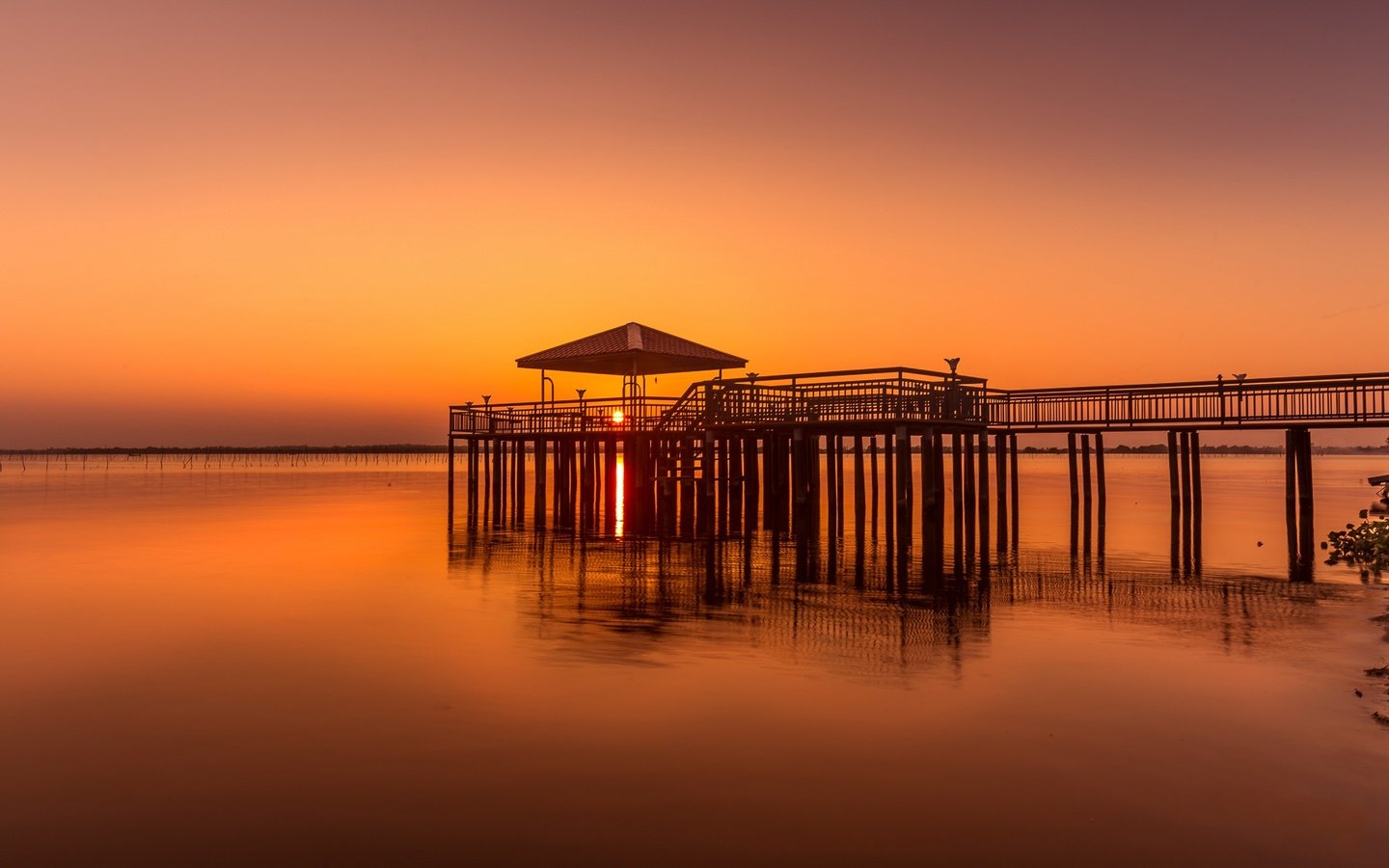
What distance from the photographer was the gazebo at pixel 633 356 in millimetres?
31062

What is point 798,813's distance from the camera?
7.60 meters

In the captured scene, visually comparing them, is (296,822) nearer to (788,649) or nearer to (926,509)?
(788,649)

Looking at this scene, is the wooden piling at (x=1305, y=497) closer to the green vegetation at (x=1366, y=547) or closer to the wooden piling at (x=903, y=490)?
the green vegetation at (x=1366, y=547)

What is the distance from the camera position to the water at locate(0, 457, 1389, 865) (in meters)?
7.25

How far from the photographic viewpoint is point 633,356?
1216 inches

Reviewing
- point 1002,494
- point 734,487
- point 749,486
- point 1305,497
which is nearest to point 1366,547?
point 1305,497

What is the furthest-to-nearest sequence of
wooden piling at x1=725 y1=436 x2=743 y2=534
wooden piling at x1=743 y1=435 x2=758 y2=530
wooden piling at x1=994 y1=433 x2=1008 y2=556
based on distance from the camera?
wooden piling at x1=725 y1=436 x2=743 y2=534
wooden piling at x1=743 y1=435 x2=758 y2=530
wooden piling at x1=994 y1=433 x2=1008 y2=556

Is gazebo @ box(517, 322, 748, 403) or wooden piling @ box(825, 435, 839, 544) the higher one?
gazebo @ box(517, 322, 748, 403)

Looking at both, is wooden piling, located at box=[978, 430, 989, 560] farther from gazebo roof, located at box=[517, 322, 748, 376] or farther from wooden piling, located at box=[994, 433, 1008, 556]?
gazebo roof, located at box=[517, 322, 748, 376]

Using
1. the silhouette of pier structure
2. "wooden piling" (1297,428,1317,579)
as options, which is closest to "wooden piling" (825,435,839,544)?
the silhouette of pier structure

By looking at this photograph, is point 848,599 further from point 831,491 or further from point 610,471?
point 610,471

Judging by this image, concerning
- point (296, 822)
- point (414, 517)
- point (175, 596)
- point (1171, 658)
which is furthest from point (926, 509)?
point (414, 517)

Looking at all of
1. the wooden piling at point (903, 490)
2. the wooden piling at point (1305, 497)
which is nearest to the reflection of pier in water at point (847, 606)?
the wooden piling at point (903, 490)

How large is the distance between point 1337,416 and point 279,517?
117 ft
